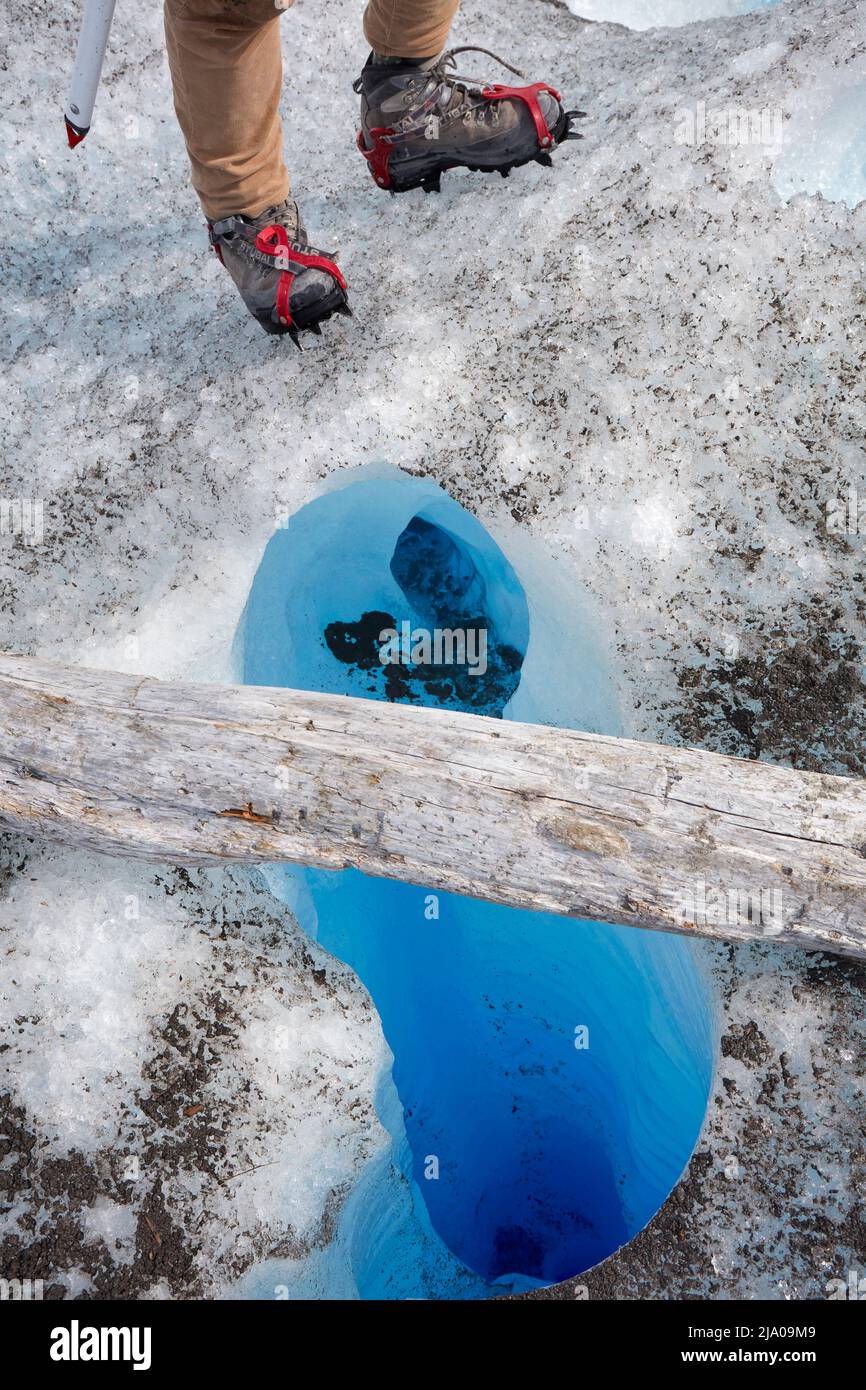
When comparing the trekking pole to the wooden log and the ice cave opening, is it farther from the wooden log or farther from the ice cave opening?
the wooden log

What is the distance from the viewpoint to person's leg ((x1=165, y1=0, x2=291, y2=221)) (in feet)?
6.95

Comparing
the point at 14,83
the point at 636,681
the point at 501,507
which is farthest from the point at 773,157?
the point at 14,83

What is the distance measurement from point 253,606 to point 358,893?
3.56ft

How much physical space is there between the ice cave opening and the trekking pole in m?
1.31

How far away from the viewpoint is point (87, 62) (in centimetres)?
252

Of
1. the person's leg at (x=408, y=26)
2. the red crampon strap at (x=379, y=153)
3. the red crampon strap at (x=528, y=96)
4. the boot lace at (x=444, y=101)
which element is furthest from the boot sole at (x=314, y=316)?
the red crampon strap at (x=528, y=96)

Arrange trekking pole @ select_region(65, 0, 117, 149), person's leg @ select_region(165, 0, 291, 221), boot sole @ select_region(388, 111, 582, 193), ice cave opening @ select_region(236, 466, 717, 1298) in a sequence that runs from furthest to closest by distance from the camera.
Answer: boot sole @ select_region(388, 111, 582, 193) → ice cave opening @ select_region(236, 466, 717, 1298) → trekking pole @ select_region(65, 0, 117, 149) → person's leg @ select_region(165, 0, 291, 221)

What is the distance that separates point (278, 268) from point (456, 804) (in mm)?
1950

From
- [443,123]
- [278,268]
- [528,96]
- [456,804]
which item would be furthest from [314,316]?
[456,804]

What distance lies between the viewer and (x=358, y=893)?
3.11 metres

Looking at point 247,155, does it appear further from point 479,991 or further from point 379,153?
point 479,991

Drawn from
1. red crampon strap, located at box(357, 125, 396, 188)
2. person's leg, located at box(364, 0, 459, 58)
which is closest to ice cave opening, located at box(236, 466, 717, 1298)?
red crampon strap, located at box(357, 125, 396, 188)

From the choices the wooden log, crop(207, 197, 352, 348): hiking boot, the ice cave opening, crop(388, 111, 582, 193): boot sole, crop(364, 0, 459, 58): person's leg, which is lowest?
the ice cave opening

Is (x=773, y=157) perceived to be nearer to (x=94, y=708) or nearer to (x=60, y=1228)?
(x=94, y=708)
